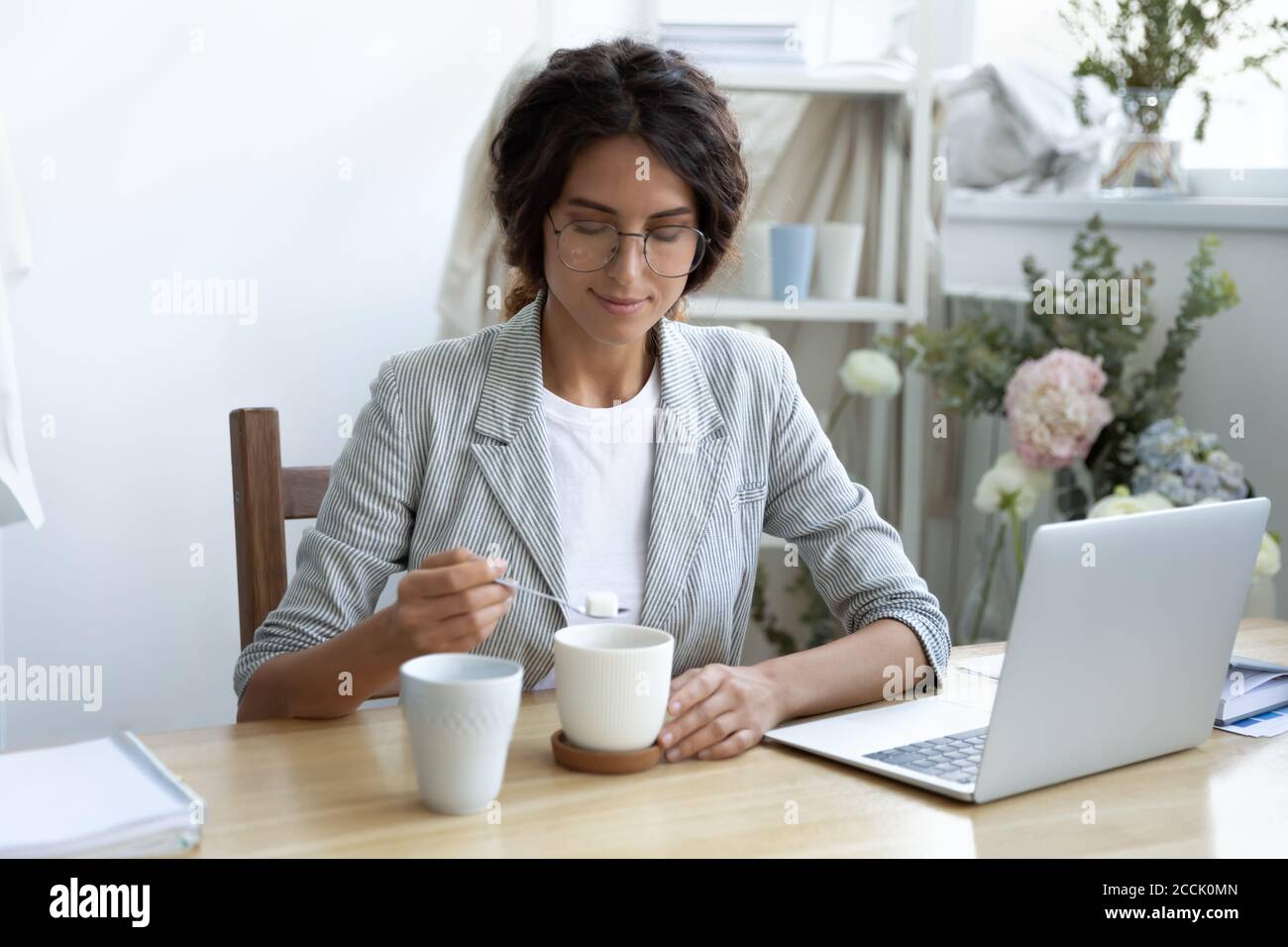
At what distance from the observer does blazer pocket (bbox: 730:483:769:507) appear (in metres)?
1.59

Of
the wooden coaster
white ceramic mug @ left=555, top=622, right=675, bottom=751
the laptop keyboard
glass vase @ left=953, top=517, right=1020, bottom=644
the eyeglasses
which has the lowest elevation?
glass vase @ left=953, top=517, right=1020, bottom=644

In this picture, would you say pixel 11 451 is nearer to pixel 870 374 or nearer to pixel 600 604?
pixel 600 604

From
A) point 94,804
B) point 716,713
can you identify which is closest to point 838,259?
point 716,713

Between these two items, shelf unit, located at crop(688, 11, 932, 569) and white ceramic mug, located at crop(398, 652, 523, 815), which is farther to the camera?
shelf unit, located at crop(688, 11, 932, 569)

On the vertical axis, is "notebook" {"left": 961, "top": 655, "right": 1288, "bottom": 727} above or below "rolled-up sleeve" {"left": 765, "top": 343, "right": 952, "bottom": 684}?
below

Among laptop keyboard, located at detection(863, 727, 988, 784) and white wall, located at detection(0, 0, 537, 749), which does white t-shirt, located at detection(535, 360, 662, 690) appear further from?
white wall, located at detection(0, 0, 537, 749)

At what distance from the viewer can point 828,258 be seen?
282cm

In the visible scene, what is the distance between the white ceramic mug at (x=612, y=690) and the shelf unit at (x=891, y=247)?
160 centimetres

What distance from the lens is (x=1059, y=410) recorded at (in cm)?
243

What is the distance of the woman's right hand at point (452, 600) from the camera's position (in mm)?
1107

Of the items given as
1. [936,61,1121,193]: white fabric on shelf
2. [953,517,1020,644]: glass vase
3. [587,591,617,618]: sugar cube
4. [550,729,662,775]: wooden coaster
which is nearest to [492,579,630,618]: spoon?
[587,591,617,618]: sugar cube

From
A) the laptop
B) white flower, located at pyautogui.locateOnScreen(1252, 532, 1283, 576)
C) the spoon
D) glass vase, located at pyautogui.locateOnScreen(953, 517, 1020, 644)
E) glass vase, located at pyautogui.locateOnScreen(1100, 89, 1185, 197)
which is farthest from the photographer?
glass vase, located at pyautogui.locateOnScreen(953, 517, 1020, 644)

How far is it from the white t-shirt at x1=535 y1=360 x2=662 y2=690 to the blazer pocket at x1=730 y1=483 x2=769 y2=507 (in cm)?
10
